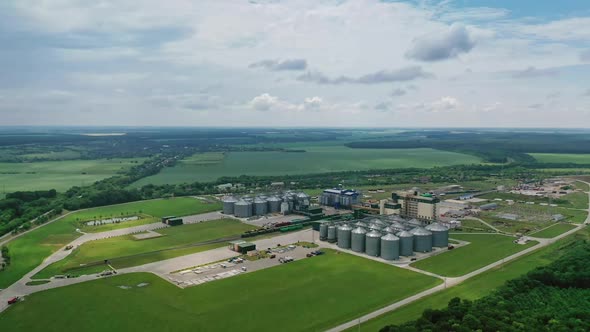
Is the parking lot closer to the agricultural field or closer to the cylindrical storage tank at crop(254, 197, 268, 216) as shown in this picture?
the cylindrical storage tank at crop(254, 197, 268, 216)

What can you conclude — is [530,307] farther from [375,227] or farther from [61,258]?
[61,258]

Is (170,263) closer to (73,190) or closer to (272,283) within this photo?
(272,283)

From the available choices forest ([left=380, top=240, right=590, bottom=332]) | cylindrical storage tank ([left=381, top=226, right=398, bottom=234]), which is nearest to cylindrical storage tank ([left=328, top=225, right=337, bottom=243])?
cylindrical storage tank ([left=381, top=226, right=398, bottom=234])

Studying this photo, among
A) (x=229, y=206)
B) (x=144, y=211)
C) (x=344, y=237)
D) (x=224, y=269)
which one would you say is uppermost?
(x=229, y=206)

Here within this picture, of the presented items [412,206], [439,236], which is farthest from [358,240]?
[412,206]

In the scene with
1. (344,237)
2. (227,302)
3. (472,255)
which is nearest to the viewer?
(227,302)

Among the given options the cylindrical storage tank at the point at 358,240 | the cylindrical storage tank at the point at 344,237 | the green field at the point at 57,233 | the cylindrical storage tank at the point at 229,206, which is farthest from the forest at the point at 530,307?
the cylindrical storage tank at the point at 229,206

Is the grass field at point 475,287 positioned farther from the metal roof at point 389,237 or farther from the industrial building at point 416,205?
the industrial building at point 416,205
